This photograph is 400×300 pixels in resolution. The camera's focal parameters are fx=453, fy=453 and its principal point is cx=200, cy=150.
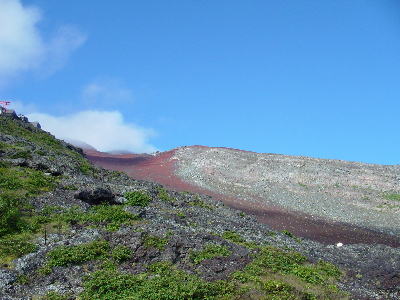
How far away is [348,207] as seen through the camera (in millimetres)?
36719

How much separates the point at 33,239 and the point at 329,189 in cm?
3068

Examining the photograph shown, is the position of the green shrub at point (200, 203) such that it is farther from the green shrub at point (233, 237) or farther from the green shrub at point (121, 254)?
the green shrub at point (121, 254)

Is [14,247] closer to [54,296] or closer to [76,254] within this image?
[76,254]

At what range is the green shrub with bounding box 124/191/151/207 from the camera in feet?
71.1

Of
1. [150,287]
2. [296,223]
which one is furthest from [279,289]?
[296,223]

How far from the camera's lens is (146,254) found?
14.8 meters

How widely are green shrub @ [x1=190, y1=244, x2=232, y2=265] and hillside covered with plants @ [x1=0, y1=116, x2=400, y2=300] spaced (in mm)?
35

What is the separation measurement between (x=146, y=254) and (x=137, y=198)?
7531mm

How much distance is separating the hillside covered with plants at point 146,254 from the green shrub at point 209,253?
4 cm

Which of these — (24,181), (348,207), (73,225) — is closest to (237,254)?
(73,225)

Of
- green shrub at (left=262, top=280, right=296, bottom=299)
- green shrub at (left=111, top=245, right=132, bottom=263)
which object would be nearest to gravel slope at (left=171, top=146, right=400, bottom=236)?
green shrub at (left=262, top=280, right=296, bottom=299)

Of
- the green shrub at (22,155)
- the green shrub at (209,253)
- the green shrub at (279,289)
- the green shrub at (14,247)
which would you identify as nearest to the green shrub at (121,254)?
the green shrub at (209,253)

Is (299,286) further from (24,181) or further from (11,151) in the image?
(11,151)

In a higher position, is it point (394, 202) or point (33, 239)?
point (394, 202)
